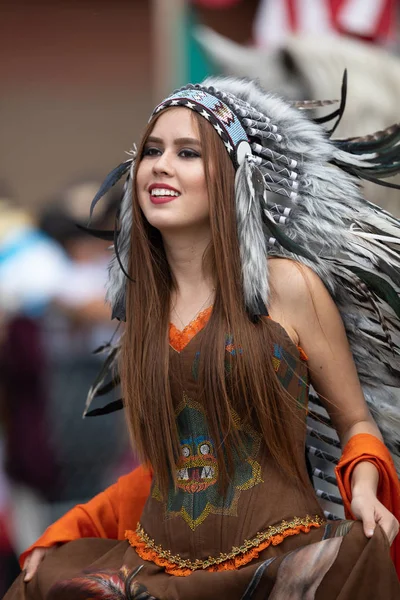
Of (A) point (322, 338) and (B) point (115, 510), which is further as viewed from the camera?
(B) point (115, 510)

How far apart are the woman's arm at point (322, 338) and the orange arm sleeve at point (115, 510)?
56cm

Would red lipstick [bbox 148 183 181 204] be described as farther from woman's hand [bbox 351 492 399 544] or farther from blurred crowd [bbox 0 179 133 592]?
blurred crowd [bbox 0 179 133 592]

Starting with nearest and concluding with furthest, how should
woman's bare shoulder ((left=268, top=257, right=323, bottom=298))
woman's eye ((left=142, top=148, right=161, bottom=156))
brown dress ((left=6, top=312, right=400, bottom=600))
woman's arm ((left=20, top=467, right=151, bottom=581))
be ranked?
brown dress ((left=6, top=312, right=400, bottom=600)) < woman's bare shoulder ((left=268, top=257, right=323, bottom=298)) < woman's eye ((left=142, top=148, right=161, bottom=156)) < woman's arm ((left=20, top=467, right=151, bottom=581))

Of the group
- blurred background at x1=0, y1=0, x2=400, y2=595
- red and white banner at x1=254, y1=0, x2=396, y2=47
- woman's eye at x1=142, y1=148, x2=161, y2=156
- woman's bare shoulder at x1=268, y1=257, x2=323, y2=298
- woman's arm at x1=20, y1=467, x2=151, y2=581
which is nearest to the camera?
woman's bare shoulder at x1=268, y1=257, x2=323, y2=298

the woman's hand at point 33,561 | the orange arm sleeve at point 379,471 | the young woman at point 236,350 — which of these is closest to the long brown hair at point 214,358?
the young woman at point 236,350

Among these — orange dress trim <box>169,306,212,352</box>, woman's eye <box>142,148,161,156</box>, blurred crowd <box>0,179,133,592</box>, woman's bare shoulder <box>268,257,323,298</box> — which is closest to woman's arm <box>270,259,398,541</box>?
woman's bare shoulder <box>268,257,323,298</box>

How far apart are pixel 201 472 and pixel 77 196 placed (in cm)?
323

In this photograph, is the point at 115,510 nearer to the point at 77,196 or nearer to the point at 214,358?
the point at 214,358

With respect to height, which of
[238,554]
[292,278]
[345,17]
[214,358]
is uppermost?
[345,17]

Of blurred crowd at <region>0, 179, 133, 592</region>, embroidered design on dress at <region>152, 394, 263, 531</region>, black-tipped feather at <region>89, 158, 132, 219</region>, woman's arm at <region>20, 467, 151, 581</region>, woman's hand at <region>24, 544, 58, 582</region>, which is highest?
black-tipped feather at <region>89, 158, 132, 219</region>

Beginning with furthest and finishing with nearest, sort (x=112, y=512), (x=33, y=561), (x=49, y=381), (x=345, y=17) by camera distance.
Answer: (x=345, y=17) < (x=49, y=381) < (x=112, y=512) < (x=33, y=561)

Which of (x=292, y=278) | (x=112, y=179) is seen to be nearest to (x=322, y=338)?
(x=292, y=278)

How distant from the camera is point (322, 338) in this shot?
7.85ft

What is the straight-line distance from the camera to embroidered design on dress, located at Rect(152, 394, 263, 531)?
2.31 m
